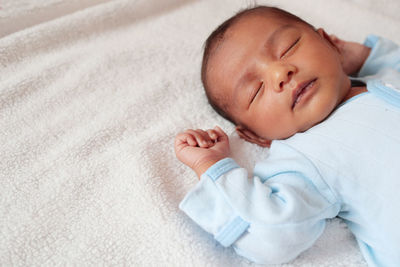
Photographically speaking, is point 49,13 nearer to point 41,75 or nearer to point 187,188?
point 41,75

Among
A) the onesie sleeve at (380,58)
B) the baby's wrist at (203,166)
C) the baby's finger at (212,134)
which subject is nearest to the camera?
the baby's wrist at (203,166)

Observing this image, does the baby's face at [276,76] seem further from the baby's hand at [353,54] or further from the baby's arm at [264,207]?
the baby's hand at [353,54]

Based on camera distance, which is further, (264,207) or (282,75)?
(282,75)

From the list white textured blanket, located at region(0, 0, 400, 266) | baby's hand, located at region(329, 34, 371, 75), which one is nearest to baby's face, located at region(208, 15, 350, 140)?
white textured blanket, located at region(0, 0, 400, 266)

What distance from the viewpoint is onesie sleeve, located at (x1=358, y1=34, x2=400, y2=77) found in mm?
1088

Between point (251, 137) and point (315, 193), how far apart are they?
0.82ft

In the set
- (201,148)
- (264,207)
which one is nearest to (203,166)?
(201,148)

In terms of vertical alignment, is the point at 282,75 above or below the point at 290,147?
above

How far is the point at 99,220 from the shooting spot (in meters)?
0.77

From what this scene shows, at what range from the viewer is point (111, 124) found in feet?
3.15

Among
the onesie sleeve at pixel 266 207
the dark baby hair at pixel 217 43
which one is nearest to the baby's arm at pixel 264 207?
the onesie sleeve at pixel 266 207

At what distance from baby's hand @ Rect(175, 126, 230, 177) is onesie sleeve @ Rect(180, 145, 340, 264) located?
5cm

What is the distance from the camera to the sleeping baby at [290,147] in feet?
2.35

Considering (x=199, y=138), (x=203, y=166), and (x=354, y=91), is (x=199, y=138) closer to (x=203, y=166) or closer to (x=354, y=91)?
(x=203, y=166)
